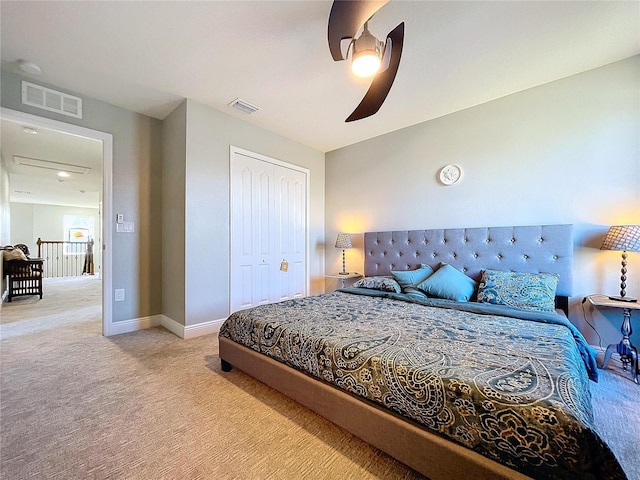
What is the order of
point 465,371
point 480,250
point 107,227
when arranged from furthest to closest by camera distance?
point 107,227 < point 480,250 < point 465,371

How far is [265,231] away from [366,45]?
2.74 m

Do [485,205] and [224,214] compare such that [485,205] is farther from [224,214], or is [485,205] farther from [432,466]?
[224,214]

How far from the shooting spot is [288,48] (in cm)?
223

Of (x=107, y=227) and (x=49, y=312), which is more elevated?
(x=107, y=227)

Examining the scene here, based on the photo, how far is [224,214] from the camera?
341 centimetres

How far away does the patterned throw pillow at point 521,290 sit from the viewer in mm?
2309

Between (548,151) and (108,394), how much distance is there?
448 cm

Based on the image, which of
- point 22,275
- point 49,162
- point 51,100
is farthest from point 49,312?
point 51,100

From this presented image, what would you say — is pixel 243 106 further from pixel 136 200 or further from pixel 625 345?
→ pixel 625 345

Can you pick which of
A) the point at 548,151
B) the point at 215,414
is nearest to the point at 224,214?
the point at 215,414

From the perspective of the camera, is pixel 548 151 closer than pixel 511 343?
No

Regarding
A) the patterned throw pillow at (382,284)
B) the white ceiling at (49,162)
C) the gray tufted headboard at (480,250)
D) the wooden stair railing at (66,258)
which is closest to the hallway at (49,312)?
the white ceiling at (49,162)

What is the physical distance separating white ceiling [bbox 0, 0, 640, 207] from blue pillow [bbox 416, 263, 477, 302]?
197cm

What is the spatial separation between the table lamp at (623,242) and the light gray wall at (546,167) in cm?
17
